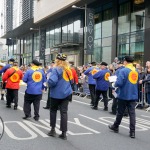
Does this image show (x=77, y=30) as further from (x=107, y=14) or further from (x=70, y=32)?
(x=107, y=14)

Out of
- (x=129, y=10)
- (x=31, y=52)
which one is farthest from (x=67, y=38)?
(x=31, y=52)

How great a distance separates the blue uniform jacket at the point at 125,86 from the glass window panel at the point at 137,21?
16.3 meters

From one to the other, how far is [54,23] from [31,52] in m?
14.0

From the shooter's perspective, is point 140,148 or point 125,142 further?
point 125,142

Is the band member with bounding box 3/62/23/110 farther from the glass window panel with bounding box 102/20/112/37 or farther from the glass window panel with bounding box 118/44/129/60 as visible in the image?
the glass window panel with bounding box 102/20/112/37

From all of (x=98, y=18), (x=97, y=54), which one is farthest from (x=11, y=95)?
(x=98, y=18)

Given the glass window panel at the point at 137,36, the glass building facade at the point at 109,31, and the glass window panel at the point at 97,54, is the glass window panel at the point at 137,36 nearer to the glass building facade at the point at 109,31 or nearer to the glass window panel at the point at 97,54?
the glass building facade at the point at 109,31

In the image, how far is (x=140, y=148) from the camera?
21.8 ft

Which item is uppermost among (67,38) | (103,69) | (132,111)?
(67,38)

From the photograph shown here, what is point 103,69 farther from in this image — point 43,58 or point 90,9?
point 43,58

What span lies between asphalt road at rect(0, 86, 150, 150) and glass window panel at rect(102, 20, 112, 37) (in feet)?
60.0

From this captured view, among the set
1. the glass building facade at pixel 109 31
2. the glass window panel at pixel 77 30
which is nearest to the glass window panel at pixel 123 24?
the glass building facade at pixel 109 31

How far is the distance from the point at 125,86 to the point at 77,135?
61.9 inches

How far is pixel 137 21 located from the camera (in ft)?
80.4
